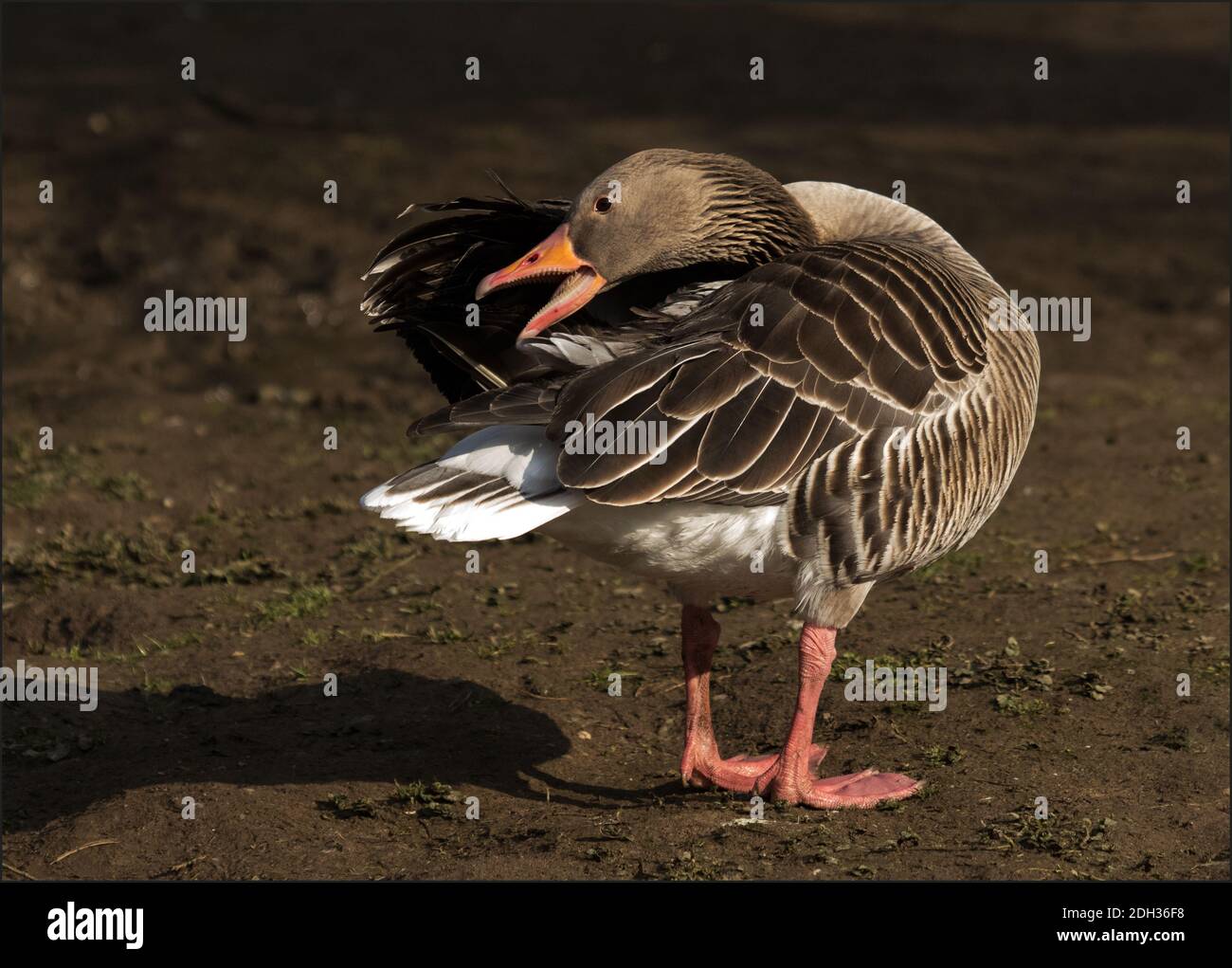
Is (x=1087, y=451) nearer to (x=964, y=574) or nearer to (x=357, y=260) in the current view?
(x=964, y=574)

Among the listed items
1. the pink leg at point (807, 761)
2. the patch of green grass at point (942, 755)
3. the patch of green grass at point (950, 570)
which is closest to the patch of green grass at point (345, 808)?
the pink leg at point (807, 761)

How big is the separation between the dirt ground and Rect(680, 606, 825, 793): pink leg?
0.11 m

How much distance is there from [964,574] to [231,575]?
11.3 ft

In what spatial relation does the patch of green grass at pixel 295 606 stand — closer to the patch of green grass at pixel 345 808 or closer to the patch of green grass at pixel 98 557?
the patch of green grass at pixel 98 557

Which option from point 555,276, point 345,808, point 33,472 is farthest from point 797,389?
point 33,472

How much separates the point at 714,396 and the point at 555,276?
809 mm

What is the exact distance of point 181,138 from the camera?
12.9 metres

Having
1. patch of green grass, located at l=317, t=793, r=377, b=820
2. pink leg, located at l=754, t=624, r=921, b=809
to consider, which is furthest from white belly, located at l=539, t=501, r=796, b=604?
patch of green grass, located at l=317, t=793, r=377, b=820

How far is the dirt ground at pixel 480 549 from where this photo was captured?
4.79m

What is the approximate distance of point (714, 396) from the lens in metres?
4.36

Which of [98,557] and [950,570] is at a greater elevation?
[98,557]

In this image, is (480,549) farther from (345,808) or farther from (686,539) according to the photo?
(686,539)

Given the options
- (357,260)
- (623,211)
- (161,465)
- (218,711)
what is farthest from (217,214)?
(623,211)

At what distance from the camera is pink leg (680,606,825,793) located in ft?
16.4
